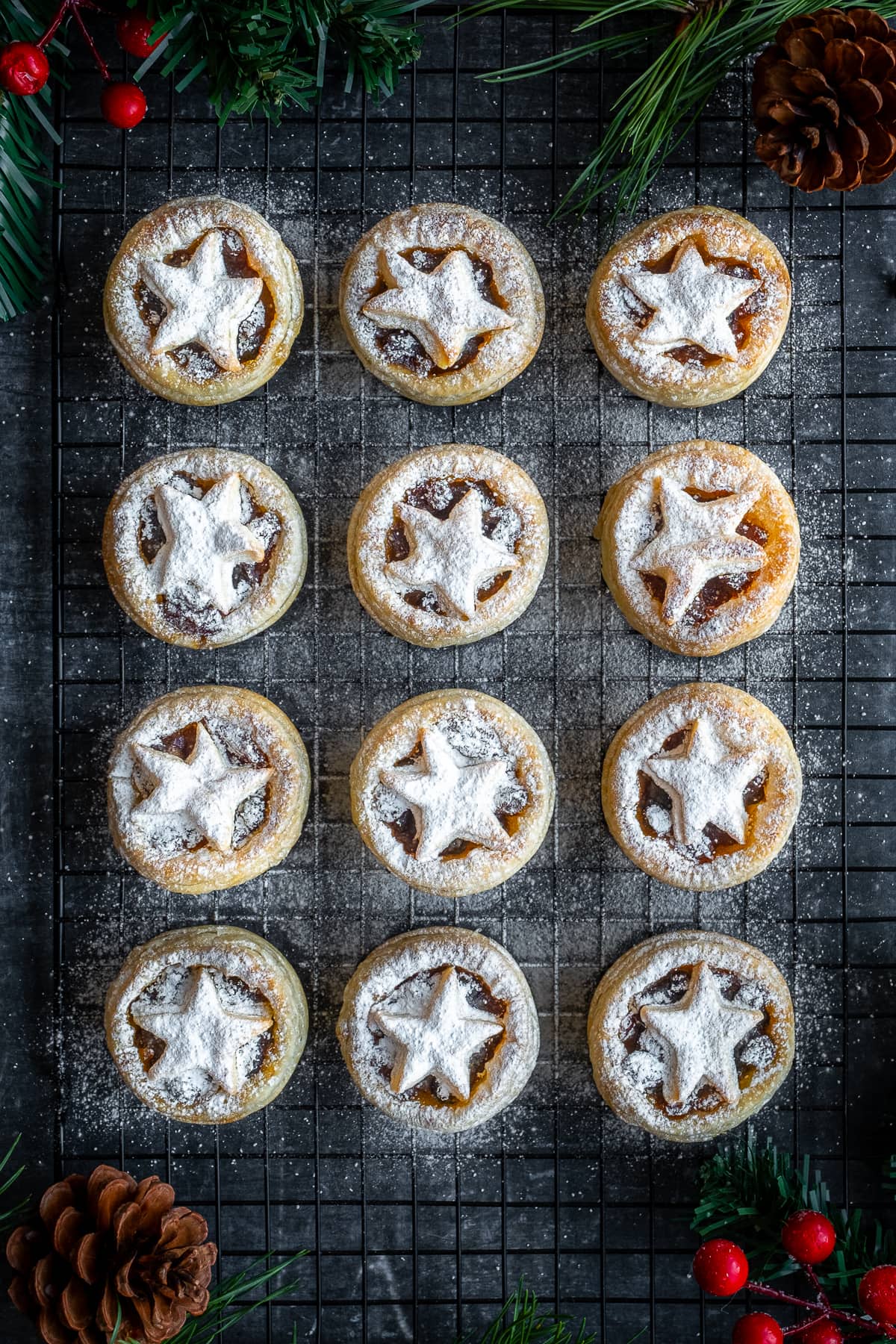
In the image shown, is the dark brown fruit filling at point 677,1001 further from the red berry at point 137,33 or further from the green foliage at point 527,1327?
the red berry at point 137,33

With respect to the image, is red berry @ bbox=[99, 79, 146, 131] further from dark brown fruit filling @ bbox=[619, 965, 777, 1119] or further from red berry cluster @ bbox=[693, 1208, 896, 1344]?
red berry cluster @ bbox=[693, 1208, 896, 1344]

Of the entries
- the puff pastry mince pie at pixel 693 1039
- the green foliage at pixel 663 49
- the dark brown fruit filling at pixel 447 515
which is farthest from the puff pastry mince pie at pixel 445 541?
the puff pastry mince pie at pixel 693 1039

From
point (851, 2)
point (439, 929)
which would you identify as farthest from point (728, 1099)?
point (851, 2)

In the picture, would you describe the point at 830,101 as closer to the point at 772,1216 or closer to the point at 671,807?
the point at 671,807

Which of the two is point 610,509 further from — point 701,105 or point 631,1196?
point 631,1196

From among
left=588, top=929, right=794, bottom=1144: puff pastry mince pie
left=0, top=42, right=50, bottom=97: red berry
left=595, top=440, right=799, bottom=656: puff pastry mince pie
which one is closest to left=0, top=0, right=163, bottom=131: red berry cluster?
left=0, top=42, right=50, bottom=97: red berry

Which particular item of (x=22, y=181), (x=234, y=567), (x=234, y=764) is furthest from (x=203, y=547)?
(x=22, y=181)
